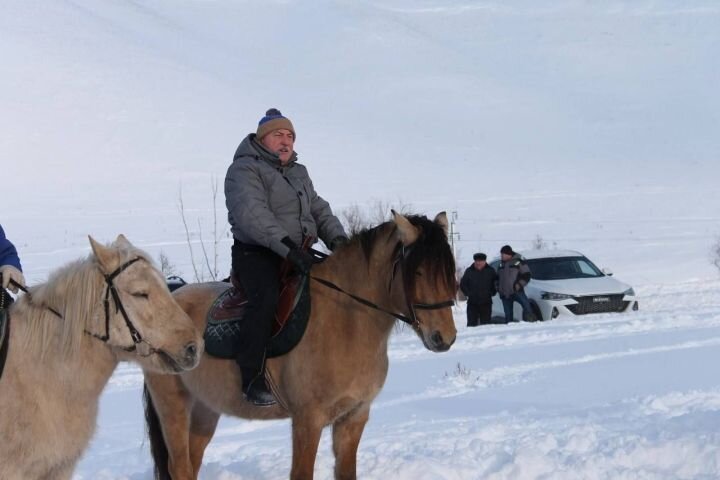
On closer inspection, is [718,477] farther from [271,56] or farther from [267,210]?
[271,56]

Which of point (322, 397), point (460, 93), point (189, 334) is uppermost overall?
point (460, 93)

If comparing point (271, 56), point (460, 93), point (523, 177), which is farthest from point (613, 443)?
point (271, 56)

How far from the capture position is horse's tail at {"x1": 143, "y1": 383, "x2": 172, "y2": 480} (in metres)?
6.94

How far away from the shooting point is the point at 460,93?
11469 centimetres

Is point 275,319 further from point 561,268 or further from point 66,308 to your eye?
point 561,268

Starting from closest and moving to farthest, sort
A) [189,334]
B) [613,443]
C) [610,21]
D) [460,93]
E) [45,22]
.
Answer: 1. [189,334]
2. [613,443]
3. [460,93]
4. [45,22]
5. [610,21]

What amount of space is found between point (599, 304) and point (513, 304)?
1678mm

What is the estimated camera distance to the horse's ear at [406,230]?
19.6ft

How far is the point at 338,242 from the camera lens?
657 cm

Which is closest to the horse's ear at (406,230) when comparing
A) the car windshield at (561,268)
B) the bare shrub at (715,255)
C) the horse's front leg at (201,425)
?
the horse's front leg at (201,425)

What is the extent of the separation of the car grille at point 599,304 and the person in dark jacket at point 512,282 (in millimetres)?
849

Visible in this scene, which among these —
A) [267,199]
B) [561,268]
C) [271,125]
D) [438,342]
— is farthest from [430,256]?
[561,268]

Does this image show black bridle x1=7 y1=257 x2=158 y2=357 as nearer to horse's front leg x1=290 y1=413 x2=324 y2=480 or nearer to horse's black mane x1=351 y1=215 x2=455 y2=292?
horse's front leg x1=290 y1=413 x2=324 y2=480

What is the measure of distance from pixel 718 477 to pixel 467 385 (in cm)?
539
